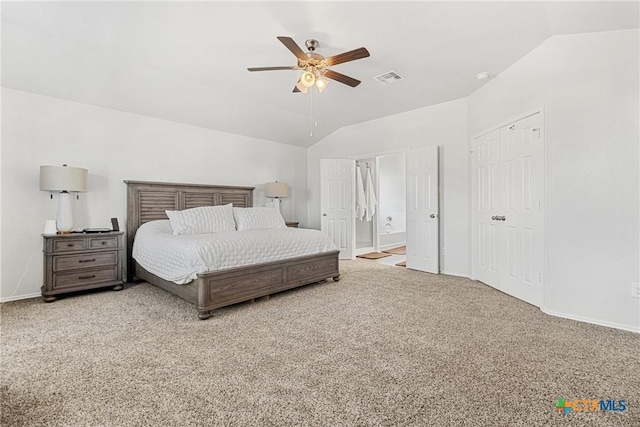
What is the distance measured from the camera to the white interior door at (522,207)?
317cm

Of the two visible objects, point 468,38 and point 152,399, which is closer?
point 152,399

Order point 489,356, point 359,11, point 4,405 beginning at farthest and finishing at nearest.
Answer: point 359,11, point 489,356, point 4,405

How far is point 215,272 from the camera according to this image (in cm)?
291

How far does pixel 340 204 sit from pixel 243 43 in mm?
3657

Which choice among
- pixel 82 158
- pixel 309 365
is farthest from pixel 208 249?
pixel 82 158

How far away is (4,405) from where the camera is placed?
160 cm

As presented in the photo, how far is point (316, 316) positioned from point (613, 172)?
2.94 metres

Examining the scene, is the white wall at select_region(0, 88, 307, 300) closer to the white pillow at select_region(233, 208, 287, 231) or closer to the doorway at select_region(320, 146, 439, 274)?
the white pillow at select_region(233, 208, 287, 231)

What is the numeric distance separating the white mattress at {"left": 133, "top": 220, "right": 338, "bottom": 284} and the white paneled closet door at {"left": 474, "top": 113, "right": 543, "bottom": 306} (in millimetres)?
2154

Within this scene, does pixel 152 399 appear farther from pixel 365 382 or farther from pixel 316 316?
pixel 316 316

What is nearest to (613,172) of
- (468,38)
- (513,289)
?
(513,289)

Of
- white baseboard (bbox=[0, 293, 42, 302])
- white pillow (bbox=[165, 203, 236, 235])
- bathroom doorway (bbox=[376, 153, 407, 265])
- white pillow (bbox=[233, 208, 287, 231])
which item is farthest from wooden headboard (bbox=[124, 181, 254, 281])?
bathroom doorway (bbox=[376, 153, 407, 265])

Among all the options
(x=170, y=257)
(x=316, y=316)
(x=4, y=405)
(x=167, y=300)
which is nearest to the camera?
(x=4, y=405)

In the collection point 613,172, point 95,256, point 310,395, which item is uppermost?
point 613,172
